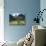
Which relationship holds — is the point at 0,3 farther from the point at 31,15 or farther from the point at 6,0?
the point at 31,15

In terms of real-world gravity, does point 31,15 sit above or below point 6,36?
above

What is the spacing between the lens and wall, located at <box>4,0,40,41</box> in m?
5.23

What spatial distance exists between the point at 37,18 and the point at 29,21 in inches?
13.5

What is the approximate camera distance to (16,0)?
5250 mm

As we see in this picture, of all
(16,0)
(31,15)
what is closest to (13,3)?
(16,0)

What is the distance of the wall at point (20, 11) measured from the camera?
5.23m

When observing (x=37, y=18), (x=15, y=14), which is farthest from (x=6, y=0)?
(x=37, y=18)

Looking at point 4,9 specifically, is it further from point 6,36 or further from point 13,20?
point 6,36

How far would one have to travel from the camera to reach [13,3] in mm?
5234

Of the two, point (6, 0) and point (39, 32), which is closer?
point (39, 32)

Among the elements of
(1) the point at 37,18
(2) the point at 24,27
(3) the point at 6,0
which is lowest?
(2) the point at 24,27

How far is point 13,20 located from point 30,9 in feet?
2.69

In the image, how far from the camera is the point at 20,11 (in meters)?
5.27

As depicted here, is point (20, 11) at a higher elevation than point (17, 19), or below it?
higher
